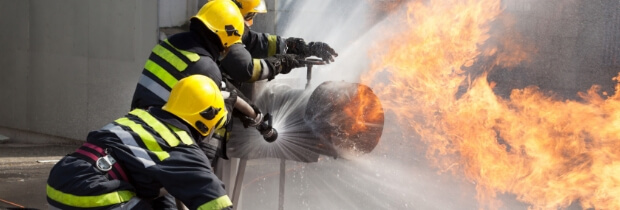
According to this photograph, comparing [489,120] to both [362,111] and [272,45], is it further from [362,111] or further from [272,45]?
[272,45]

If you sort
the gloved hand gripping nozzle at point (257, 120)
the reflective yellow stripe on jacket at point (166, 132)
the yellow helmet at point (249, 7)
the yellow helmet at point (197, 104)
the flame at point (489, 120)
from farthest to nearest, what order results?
the flame at point (489, 120) < the yellow helmet at point (249, 7) < the gloved hand gripping nozzle at point (257, 120) < the yellow helmet at point (197, 104) < the reflective yellow stripe on jacket at point (166, 132)

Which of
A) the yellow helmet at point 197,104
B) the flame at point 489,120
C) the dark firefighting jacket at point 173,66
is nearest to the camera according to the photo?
the yellow helmet at point 197,104

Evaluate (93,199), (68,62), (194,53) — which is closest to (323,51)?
(194,53)

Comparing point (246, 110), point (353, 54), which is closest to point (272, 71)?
point (246, 110)

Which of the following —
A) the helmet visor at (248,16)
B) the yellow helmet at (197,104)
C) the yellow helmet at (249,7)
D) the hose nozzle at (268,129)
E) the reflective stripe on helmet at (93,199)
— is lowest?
the reflective stripe on helmet at (93,199)

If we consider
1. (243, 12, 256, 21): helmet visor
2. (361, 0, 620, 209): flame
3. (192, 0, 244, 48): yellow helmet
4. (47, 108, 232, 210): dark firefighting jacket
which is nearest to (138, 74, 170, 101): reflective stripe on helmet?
(192, 0, 244, 48): yellow helmet

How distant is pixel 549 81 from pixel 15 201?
262 inches

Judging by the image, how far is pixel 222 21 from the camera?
481 centimetres

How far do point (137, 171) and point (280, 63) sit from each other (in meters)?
1.99

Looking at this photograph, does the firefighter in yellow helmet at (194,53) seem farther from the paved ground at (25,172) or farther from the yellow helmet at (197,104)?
the paved ground at (25,172)

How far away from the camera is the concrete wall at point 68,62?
8.05 meters

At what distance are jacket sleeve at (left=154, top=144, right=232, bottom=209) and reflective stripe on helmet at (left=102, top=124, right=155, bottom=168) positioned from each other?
5 cm

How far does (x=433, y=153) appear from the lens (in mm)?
8438

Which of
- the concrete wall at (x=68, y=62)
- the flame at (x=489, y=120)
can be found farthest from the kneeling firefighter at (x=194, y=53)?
the concrete wall at (x=68, y=62)
